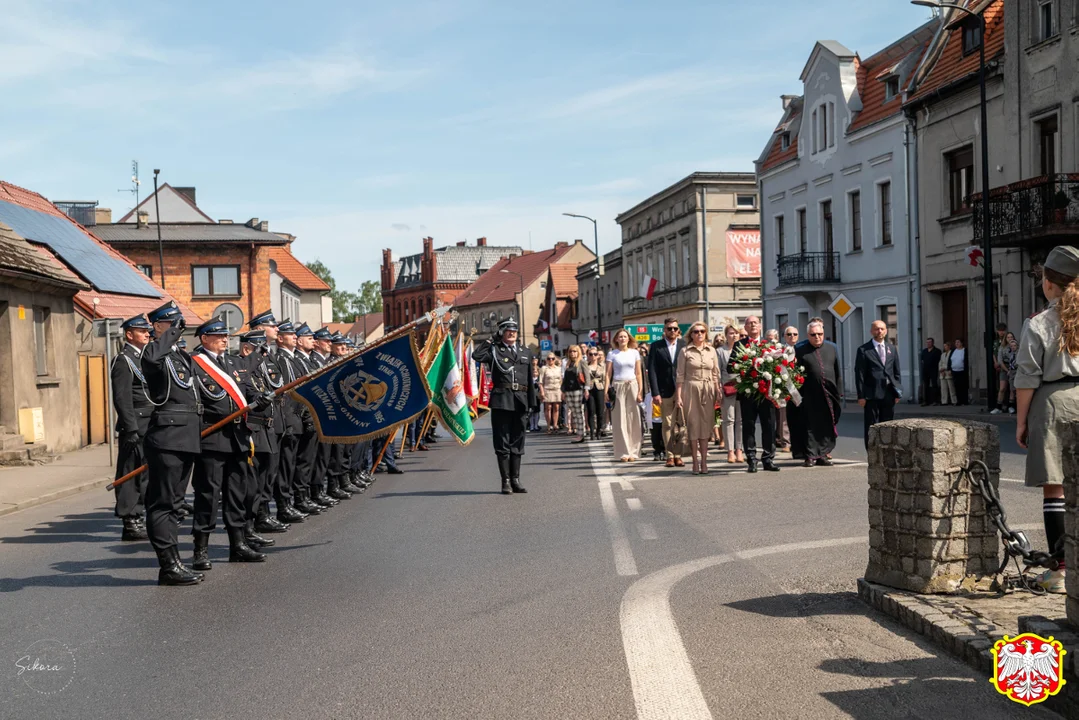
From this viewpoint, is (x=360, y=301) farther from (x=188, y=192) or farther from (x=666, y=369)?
(x=666, y=369)

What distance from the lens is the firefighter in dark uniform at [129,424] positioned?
448 inches

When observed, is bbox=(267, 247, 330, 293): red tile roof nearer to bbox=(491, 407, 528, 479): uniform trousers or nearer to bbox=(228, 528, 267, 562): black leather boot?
bbox=(491, 407, 528, 479): uniform trousers

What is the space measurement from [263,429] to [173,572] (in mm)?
2150

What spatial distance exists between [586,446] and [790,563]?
15.2m

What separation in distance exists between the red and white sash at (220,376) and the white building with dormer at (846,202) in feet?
95.8

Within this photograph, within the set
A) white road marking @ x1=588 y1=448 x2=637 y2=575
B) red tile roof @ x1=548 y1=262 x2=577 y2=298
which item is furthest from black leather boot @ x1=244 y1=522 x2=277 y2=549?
red tile roof @ x1=548 y1=262 x2=577 y2=298

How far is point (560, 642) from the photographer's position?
638 centimetres

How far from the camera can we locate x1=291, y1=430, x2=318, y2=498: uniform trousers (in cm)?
1273

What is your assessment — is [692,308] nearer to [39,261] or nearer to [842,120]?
[842,120]

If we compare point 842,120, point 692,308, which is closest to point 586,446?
point 842,120

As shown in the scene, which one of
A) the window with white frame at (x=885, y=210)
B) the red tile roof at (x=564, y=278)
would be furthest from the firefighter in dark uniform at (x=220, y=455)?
the red tile roof at (x=564, y=278)

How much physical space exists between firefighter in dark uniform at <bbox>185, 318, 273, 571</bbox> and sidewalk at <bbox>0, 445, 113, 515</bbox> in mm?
5946

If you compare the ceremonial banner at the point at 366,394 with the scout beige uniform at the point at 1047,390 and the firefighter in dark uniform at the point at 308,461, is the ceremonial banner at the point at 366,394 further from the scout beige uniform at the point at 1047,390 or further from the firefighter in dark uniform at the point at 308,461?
the scout beige uniform at the point at 1047,390

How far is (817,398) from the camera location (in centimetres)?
1588
